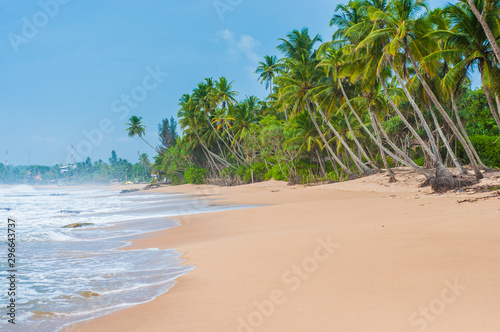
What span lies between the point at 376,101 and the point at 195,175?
102 feet

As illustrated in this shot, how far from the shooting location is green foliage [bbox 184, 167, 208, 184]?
47.2m

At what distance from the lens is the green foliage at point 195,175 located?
155 ft

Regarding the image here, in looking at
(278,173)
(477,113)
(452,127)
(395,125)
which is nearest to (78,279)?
(452,127)

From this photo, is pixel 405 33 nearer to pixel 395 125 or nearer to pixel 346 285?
pixel 395 125

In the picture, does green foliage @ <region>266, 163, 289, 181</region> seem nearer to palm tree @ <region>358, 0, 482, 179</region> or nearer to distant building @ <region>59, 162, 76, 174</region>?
→ palm tree @ <region>358, 0, 482, 179</region>

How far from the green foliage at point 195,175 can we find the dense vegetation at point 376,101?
0.15 metres

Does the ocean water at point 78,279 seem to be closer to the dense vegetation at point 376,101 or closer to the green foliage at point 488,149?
the dense vegetation at point 376,101

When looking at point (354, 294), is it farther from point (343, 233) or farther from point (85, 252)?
point (85, 252)

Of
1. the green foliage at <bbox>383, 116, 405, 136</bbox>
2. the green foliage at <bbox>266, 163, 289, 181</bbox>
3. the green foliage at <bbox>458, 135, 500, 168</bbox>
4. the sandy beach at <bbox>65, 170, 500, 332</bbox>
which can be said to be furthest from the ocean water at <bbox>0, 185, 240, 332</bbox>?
the green foliage at <bbox>266, 163, 289, 181</bbox>

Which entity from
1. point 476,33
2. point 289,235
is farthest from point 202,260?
point 476,33

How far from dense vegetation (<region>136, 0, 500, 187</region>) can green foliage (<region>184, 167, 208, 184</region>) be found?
15 centimetres

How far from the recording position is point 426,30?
49.2 ft

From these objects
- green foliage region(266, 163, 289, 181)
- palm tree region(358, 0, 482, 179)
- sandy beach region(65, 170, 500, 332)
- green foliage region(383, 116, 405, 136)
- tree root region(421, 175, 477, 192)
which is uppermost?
palm tree region(358, 0, 482, 179)

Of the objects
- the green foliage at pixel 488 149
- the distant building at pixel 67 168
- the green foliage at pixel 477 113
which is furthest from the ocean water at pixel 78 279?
the distant building at pixel 67 168
